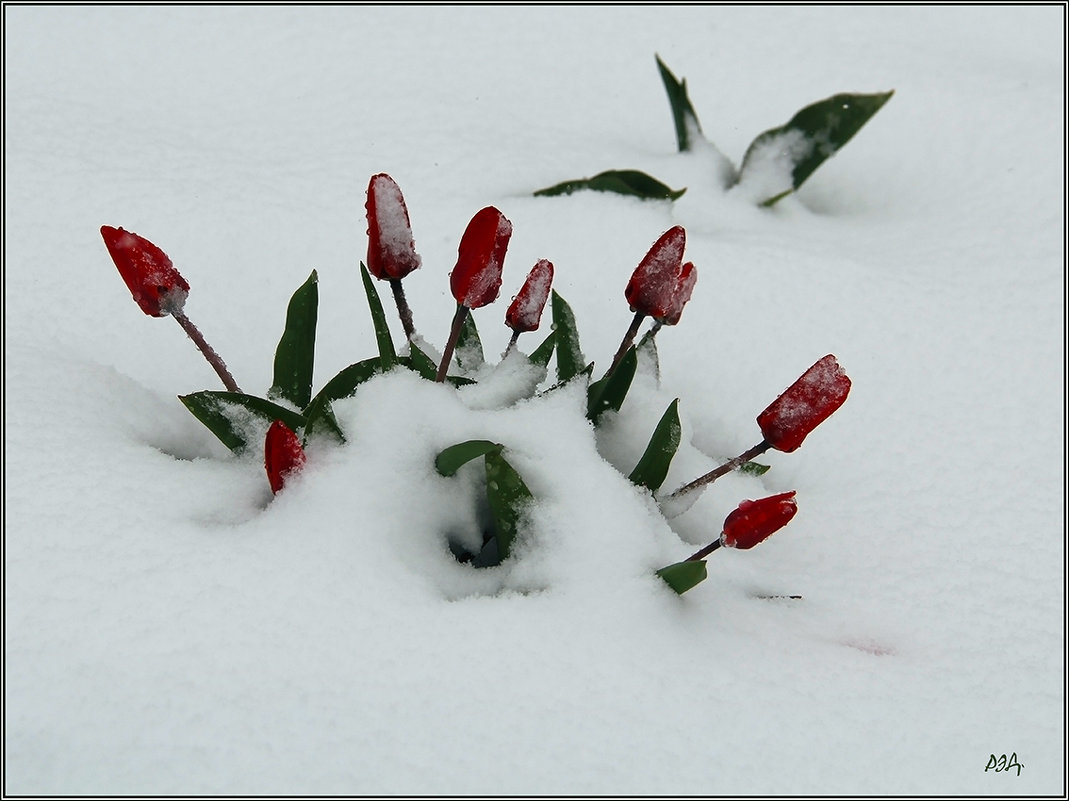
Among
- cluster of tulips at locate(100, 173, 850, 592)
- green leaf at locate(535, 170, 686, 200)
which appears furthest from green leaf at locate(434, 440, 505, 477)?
green leaf at locate(535, 170, 686, 200)

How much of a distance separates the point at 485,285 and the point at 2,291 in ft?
2.29

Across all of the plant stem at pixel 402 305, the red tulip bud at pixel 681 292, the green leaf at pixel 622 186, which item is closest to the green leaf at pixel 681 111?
the green leaf at pixel 622 186

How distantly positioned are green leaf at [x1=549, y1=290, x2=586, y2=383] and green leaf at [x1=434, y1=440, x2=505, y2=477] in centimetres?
19

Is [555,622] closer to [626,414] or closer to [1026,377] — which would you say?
[626,414]

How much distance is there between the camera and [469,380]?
43.1 inches

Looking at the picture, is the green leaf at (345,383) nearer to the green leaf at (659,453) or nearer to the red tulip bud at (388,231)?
the red tulip bud at (388,231)

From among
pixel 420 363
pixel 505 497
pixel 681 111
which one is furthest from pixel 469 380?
pixel 681 111

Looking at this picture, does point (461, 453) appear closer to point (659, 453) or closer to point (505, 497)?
point (505, 497)

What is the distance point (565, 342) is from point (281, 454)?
1.15 ft

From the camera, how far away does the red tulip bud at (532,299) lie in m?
1.04

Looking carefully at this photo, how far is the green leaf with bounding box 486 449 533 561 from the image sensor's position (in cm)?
95

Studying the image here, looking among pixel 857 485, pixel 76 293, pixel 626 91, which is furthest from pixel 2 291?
pixel 626 91

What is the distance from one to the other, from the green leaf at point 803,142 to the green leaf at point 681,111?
107 millimetres

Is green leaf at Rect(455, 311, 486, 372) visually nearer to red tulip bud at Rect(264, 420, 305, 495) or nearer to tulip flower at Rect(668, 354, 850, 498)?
red tulip bud at Rect(264, 420, 305, 495)
